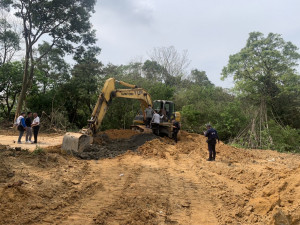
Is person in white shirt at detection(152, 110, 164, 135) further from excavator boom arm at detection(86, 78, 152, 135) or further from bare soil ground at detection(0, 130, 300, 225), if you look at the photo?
bare soil ground at detection(0, 130, 300, 225)

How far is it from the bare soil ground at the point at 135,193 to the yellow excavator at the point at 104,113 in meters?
0.95

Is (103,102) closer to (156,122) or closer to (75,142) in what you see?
(75,142)

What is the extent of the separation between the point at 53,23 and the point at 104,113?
15116mm

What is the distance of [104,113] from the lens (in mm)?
11414

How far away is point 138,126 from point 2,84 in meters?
16.8

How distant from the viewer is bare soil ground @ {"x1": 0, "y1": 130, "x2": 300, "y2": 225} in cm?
417

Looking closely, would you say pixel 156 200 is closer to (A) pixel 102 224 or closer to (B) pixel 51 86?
(A) pixel 102 224

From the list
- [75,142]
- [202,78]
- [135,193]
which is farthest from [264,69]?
[202,78]

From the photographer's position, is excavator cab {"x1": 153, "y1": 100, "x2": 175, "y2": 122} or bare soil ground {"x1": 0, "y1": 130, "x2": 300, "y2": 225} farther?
excavator cab {"x1": 153, "y1": 100, "x2": 175, "y2": 122}

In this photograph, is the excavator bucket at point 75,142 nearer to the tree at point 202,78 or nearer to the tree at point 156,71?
the tree at point 156,71

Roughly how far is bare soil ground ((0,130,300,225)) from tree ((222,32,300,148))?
613 inches

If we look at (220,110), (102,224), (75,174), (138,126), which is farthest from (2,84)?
(102,224)

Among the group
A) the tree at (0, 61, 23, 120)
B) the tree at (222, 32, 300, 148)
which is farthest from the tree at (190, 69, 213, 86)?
the tree at (0, 61, 23, 120)

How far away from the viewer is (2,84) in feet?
80.9
